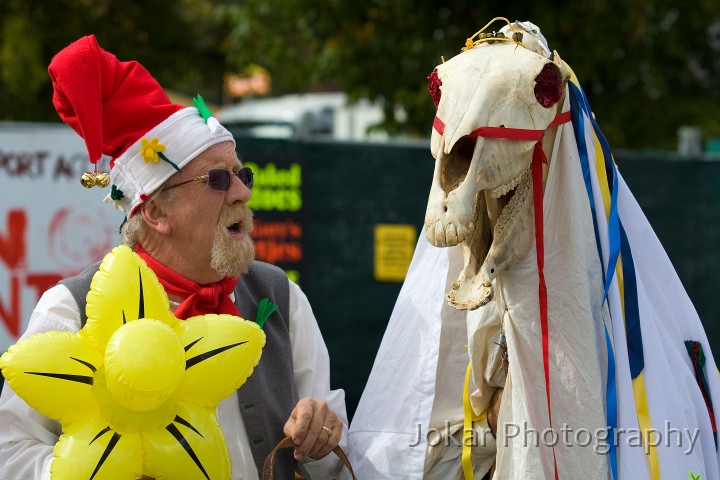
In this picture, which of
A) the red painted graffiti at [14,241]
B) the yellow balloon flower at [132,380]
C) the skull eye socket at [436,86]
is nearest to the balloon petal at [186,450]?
the yellow balloon flower at [132,380]

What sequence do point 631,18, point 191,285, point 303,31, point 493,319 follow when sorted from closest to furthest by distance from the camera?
1. point 493,319
2. point 191,285
3. point 631,18
4. point 303,31

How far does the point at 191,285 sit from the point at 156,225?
0.19 metres

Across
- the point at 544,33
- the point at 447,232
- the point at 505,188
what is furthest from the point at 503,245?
the point at 544,33

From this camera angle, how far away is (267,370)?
2.88m

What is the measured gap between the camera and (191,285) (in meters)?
2.80

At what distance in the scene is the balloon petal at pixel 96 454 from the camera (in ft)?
7.51

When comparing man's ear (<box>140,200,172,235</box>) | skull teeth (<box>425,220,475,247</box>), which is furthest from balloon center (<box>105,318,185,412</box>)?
skull teeth (<box>425,220,475,247</box>)

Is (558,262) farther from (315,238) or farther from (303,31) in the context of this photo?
(303,31)

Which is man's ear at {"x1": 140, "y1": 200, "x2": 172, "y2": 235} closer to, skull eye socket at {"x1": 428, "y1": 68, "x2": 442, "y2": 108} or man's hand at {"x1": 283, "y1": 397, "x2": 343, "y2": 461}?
man's hand at {"x1": 283, "y1": 397, "x2": 343, "y2": 461}

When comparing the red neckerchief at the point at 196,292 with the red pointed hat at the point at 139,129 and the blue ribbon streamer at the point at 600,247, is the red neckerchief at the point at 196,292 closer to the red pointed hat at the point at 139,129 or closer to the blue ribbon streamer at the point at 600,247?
the red pointed hat at the point at 139,129

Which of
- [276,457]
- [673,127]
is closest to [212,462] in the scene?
[276,457]

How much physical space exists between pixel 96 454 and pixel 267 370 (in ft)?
2.19

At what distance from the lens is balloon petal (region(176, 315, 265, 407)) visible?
95.5 inches

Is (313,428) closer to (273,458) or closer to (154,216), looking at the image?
(273,458)
